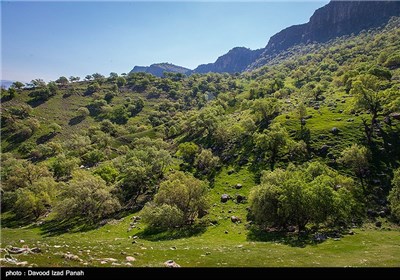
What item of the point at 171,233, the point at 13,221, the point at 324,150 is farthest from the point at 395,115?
the point at 13,221

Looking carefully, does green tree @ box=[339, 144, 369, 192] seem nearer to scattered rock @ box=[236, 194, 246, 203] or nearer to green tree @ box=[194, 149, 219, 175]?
scattered rock @ box=[236, 194, 246, 203]

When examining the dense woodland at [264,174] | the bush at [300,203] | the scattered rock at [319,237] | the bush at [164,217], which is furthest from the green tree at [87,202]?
the scattered rock at [319,237]

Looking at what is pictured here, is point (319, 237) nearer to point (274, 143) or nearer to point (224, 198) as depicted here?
point (224, 198)

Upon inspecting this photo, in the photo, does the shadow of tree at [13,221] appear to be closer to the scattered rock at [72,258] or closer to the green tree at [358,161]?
the scattered rock at [72,258]

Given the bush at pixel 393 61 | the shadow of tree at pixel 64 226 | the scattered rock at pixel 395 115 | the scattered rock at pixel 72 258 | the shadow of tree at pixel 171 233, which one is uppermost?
the bush at pixel 393 61

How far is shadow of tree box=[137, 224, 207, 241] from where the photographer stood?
6006cm

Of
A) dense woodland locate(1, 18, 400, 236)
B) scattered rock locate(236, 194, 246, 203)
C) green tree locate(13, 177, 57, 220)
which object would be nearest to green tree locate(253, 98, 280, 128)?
dense woodland locate(1, 18, 400, 236)

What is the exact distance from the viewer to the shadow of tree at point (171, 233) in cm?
6006

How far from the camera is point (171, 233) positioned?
62.9 meters

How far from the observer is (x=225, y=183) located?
94.4 metres

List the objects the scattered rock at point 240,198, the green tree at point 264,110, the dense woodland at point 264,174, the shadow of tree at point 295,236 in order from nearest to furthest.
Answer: the shadow of tree at point 295,236 < the dense woodland at point 264,174 < the scattered rock at point 240,198 < the green tree at point 264,110

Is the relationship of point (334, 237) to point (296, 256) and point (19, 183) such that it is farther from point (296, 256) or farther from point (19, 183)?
point (19, 183)

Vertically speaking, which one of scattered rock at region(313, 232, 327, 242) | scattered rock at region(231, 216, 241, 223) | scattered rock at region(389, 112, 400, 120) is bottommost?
scattered rock at region(231, 216, 241, 223)

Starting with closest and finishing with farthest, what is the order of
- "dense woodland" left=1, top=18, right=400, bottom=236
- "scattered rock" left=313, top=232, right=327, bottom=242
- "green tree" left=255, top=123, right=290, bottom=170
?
"scattered rock" left=313, top=232, right=327, bottom=242
"dense woodland" left=1, top=18, right=400, bottom=236
"green tree" left=255, top=123, right=290, bottom=170
